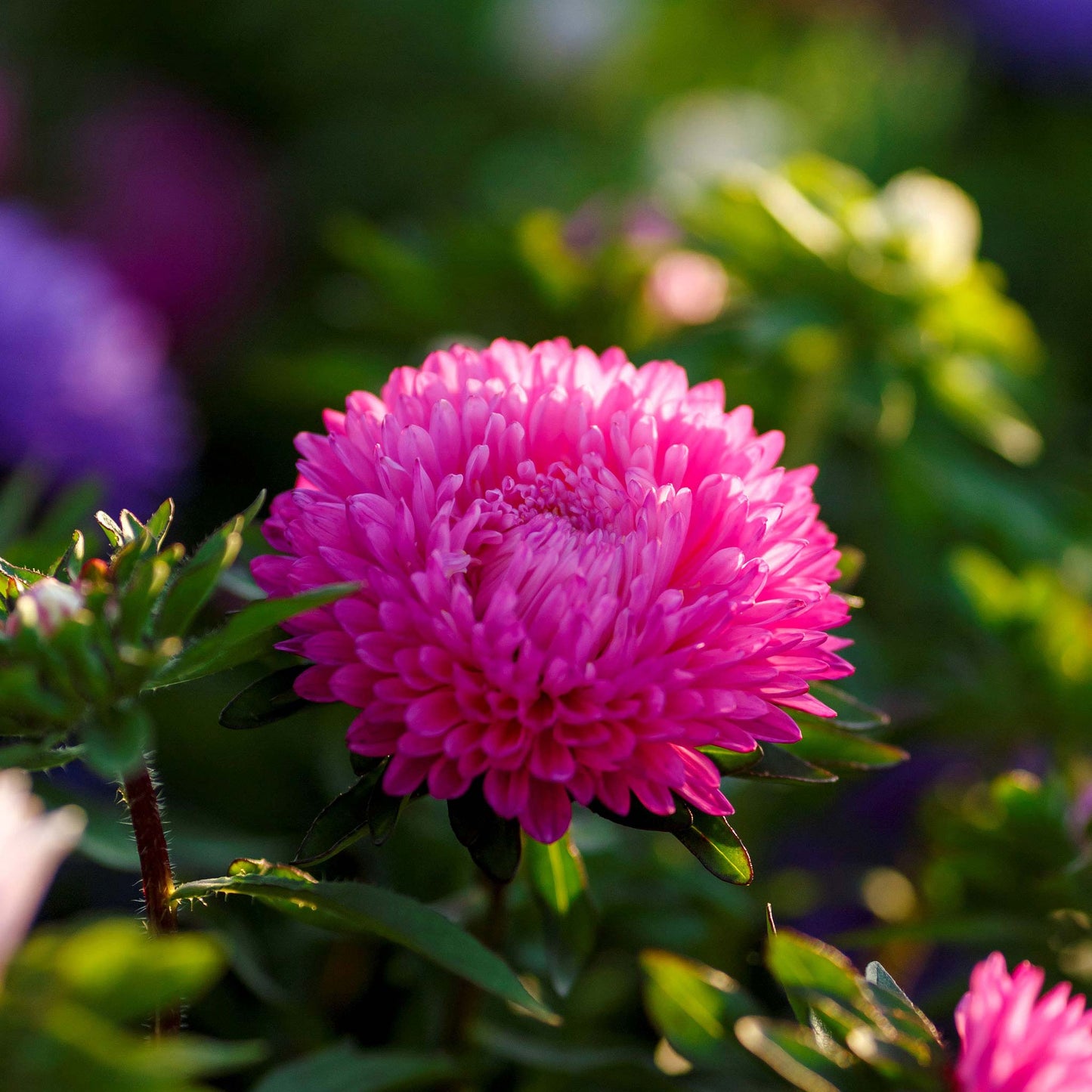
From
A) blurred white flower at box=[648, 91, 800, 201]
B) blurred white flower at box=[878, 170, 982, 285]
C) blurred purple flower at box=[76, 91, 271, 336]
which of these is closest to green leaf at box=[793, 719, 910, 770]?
blurred white flower at box=[878, 170, 982, 285]

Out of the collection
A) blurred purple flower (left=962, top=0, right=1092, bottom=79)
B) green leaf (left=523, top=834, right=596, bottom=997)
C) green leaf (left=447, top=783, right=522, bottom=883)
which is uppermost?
blurred purple flower (left=962, top=0, right=1092, bottom=79)

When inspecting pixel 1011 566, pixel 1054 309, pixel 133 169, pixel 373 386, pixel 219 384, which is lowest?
pixel 219 384

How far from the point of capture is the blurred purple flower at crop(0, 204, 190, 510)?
844mm

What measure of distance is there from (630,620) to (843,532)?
0.61 m

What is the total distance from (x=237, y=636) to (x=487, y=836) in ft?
0.34

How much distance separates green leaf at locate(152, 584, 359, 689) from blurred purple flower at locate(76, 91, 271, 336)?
3.44 feet

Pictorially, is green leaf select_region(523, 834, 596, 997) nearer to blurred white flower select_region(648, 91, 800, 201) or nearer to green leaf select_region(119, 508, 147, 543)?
green leaf select_region(119, 508, 147, 543)

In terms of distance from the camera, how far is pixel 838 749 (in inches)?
17.7

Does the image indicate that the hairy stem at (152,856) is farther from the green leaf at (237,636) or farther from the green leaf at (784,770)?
the green leaf at (784,770)

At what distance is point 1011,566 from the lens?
2.64 feet

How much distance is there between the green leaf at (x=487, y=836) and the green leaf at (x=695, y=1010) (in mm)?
91

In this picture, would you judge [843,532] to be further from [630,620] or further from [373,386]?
[630,620]

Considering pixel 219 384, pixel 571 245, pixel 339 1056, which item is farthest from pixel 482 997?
pixel 219 384

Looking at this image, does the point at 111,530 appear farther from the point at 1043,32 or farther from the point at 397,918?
the point at 1043,32
